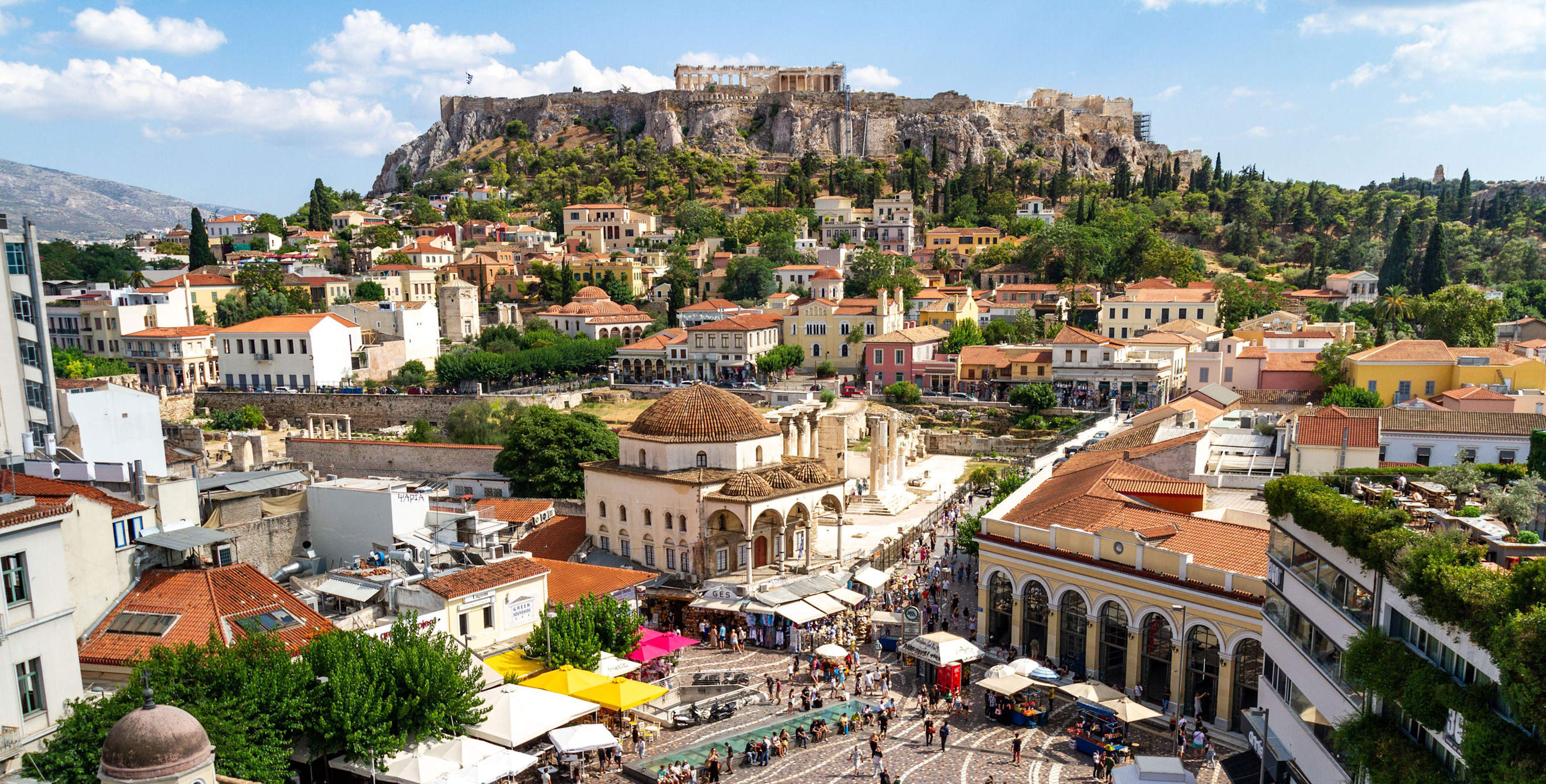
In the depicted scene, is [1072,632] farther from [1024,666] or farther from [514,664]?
[514,664]

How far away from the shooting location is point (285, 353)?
2781 inches

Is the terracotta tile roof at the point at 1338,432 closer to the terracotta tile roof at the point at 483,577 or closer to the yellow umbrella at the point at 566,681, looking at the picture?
the yellow umbrella at the point at 566,681

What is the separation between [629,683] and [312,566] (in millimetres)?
11215

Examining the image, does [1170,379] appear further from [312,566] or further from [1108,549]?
[312,566]

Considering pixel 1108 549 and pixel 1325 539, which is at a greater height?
pixel 1325 539

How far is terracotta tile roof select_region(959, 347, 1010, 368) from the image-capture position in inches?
2586

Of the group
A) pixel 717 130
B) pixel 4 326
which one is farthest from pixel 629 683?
pixel 717 130

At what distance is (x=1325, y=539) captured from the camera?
1477 cm

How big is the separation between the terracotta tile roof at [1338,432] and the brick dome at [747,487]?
606 inches

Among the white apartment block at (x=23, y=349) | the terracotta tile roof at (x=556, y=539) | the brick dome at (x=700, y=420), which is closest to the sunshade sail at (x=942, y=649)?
the brick dome at (x=700, y=420)

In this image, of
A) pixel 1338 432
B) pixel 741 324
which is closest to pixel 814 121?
Answer: pixel 741 324

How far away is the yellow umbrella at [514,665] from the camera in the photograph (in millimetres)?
21719

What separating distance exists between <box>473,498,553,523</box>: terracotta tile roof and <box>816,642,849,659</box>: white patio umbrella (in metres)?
16.2

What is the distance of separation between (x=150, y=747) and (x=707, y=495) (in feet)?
66.4
